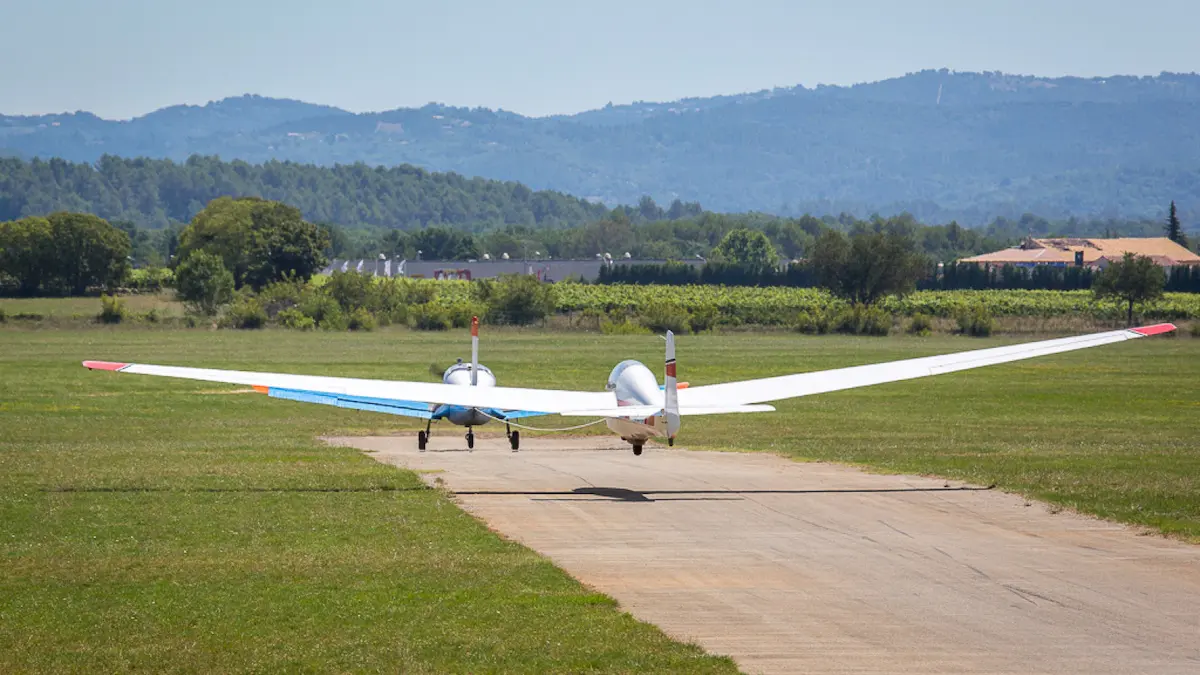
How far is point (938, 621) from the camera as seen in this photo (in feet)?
50.6

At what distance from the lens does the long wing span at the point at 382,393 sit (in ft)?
83.0

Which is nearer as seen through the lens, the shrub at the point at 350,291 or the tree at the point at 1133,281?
the tree at the point at 1133,281

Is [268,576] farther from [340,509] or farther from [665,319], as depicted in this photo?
[665,319]

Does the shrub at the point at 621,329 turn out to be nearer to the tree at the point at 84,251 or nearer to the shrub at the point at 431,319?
the shrub at the point at 431,319

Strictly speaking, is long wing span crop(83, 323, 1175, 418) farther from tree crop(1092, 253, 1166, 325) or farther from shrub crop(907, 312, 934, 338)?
tree crop(1092, 253, 1166, 325)

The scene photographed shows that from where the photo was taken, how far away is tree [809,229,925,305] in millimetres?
111812

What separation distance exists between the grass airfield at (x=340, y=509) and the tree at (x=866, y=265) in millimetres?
49934

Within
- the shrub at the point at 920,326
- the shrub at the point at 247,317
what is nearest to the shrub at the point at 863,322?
the shrub at the point at 920,326

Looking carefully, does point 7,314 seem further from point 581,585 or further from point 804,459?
point 581,585

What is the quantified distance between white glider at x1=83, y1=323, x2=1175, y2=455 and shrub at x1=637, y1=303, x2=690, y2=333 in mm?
73998

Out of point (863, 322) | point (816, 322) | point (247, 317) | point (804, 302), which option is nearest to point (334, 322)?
point (247, 317)

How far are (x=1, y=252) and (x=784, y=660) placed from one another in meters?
125

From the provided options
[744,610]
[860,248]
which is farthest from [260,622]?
[860,248]

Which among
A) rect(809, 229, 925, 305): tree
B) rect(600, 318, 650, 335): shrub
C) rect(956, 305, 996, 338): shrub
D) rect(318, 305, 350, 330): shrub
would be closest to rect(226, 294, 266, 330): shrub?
rect(318, 305, 350, 330): shrub
